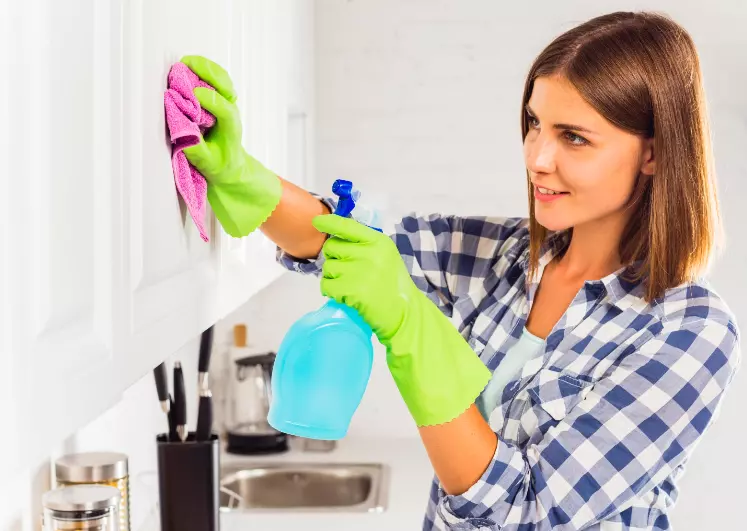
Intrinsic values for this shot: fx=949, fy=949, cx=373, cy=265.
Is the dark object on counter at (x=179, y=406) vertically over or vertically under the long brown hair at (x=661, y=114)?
under

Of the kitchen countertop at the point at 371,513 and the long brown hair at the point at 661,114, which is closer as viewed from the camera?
the long brown hair at the point at 661,114

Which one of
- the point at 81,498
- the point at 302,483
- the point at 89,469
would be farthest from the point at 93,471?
the point at 302,483

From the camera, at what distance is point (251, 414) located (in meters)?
2.61

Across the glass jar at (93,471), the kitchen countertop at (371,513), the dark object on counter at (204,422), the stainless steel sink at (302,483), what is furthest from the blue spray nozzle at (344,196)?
the stainless steel sink at (302,483)

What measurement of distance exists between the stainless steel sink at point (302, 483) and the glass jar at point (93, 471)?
1008 millimetres

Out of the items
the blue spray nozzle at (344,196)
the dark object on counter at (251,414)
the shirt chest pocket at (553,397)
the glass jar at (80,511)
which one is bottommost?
the dark object on counter at (251,414)

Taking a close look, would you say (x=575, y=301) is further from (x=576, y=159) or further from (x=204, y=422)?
(x=204, y=422)

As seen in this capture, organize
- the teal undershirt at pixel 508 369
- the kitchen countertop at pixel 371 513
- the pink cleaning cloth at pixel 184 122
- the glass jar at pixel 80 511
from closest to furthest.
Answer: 1. the pink cleaning cloth at pixel 184 122
2. the glass jar at pixel 80 511
3. the teal undershirt at pixel 508 369
4. the kitchen countertop at pixel 371 513

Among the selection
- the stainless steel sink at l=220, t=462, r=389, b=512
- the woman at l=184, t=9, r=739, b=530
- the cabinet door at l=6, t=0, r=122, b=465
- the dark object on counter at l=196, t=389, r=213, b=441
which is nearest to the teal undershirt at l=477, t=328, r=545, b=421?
the woman at l=184, t=9, r=739, b=530

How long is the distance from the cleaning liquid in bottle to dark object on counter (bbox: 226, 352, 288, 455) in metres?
1.65

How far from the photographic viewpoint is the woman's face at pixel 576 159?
1271 millimetres

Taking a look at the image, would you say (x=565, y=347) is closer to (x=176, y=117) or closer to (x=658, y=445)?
(x=658, y=445)

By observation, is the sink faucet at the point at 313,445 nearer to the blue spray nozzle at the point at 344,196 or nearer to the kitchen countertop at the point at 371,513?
the kitchen countertop at the point at 371,513

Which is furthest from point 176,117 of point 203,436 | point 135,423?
point 135,423
